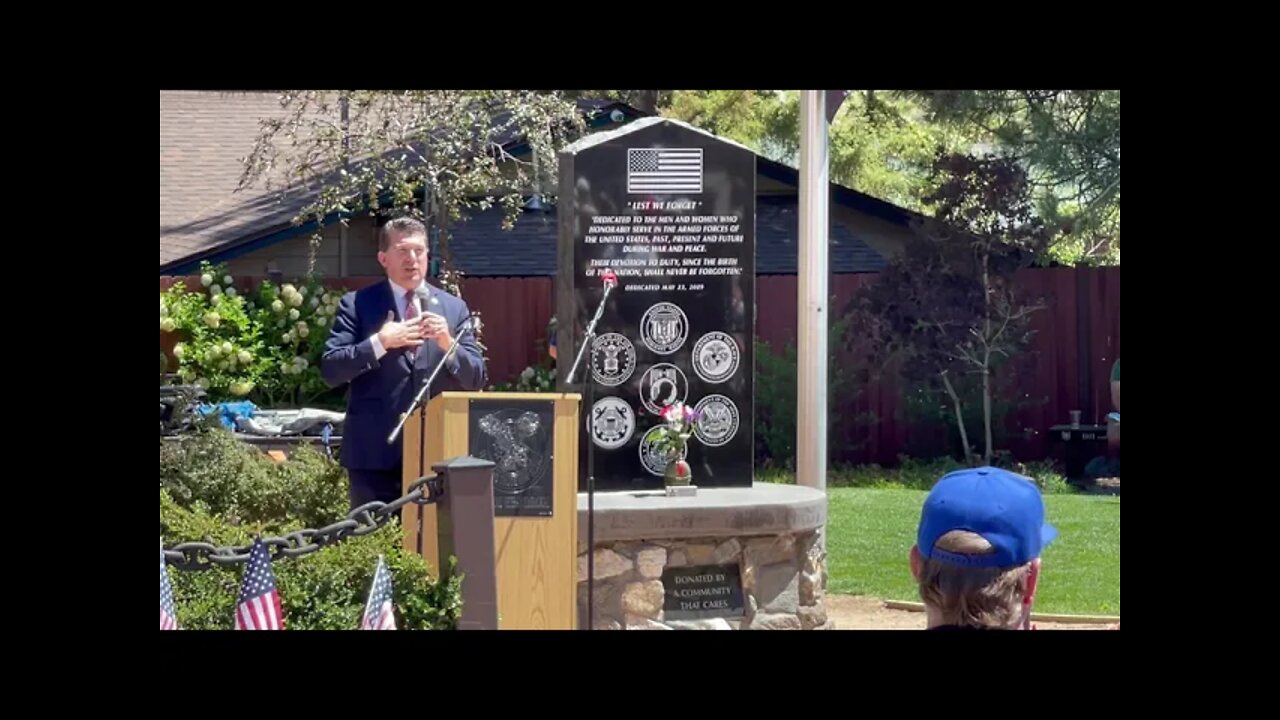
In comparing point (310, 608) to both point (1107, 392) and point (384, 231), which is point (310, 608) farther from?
point (1107, 392)

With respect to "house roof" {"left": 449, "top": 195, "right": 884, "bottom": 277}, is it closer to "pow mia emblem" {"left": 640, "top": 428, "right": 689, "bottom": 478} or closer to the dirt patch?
the dirt patch

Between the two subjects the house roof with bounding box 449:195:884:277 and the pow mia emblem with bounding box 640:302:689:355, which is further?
the house roof with bounding box 449:195:884:277

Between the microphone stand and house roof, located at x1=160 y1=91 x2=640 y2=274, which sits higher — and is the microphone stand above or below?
below

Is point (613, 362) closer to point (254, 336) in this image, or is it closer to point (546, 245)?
point (254, 336)

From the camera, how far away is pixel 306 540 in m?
5.36

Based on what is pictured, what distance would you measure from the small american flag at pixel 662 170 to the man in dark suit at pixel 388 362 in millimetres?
1455

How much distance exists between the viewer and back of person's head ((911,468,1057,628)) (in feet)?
10.3

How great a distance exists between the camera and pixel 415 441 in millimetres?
6602

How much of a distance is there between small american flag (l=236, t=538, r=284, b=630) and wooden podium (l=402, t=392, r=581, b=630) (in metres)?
1.92

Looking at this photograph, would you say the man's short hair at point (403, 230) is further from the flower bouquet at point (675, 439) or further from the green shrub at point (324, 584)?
the flower bouquet at point (675, 439)

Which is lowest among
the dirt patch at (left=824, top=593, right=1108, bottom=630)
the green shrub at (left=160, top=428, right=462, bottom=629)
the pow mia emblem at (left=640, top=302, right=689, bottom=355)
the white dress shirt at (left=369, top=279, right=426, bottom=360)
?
the dirt patch at (left=824, top=593, right=1108, bottom=630)

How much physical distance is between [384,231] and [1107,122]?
39.0ft

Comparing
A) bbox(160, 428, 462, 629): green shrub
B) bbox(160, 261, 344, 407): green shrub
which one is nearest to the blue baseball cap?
bbox(160, 428, 462, 629): green shrub

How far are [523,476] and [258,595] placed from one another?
2162 millimetres
